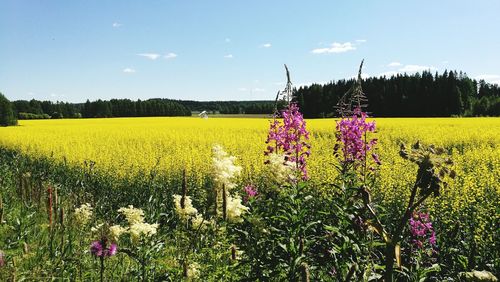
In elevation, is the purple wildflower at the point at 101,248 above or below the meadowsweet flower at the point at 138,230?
above

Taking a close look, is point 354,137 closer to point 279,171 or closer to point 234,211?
point 279,171

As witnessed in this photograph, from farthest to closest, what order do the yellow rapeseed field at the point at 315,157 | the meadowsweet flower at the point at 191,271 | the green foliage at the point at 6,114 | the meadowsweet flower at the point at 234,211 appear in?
1. the green foliage at the point at 6,114
2. the yellow rapeseed field at the point at 315,157
3. the meadowsweet flower at the point at 234,211
4. the meadowsweet flower at the point at 191,271

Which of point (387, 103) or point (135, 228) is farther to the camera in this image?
point (387, 103)

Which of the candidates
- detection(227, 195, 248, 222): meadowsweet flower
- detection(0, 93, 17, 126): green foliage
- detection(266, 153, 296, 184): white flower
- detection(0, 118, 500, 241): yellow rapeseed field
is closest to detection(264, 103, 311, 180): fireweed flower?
detection(0, 118, 500, 241): yellow rapeseed field

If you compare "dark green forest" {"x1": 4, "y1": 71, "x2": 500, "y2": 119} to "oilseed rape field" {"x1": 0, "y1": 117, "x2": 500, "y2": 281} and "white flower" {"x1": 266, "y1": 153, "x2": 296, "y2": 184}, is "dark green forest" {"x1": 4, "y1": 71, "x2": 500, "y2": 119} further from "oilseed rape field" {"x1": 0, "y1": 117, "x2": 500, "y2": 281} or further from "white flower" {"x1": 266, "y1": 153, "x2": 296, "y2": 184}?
"white flower" {"x1": 266, "y1": 153, "x2": 296, "y2": 184}

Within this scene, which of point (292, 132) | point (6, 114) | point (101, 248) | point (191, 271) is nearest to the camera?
point (101, 248)

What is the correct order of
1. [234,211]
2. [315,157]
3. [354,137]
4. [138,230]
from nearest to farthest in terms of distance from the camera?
[138,230], [234,211], [354,137], [315,157]

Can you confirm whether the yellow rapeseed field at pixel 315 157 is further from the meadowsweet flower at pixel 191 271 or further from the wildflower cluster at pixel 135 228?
the meadowsweet flower at pixel 191 271

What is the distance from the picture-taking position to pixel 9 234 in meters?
6.72

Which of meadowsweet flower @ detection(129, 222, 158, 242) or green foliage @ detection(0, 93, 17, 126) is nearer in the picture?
meadowsweet flower @ detection(129, 222, 158, 242)

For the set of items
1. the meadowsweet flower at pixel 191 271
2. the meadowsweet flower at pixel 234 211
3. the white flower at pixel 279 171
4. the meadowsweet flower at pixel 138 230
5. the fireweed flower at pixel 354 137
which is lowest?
the meadowsweet flower at pixel 191 271

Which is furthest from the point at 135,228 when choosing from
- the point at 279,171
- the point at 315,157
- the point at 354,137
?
the point at 315,157

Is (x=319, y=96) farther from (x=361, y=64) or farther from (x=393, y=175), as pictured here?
(x=361, y=64)

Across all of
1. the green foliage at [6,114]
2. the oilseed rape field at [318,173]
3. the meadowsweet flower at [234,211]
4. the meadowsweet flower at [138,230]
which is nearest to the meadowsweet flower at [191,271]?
the oilseed rape field at [318,173]
